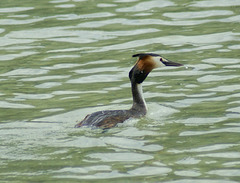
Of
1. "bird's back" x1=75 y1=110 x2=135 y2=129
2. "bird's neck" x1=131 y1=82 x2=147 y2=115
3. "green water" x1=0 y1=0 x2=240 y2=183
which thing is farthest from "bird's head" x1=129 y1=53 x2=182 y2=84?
"bird's back" x1=75 y1=110 x2=135 y2=129

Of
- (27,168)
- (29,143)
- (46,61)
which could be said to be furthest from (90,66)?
(27,168)

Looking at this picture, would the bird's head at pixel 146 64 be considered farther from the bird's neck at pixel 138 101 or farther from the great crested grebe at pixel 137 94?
the bird's neck at pixel 138 101

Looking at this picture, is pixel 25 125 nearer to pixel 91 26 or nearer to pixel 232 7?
pixel 91 26

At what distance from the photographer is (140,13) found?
20.0 m

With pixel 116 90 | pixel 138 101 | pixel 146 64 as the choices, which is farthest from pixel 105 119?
pixel 116 90

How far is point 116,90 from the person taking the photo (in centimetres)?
1403

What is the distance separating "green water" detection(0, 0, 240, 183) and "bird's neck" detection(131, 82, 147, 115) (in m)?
0.22

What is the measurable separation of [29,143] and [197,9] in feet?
34.5

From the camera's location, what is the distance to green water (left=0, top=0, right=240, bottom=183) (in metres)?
9.45

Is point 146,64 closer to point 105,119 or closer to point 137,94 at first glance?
point 137,94

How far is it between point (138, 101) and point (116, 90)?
1520 millimetres

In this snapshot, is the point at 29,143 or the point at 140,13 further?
the point at 140,13

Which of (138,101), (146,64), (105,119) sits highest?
(146,64)

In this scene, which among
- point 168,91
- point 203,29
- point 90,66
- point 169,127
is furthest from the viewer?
point 203,29
